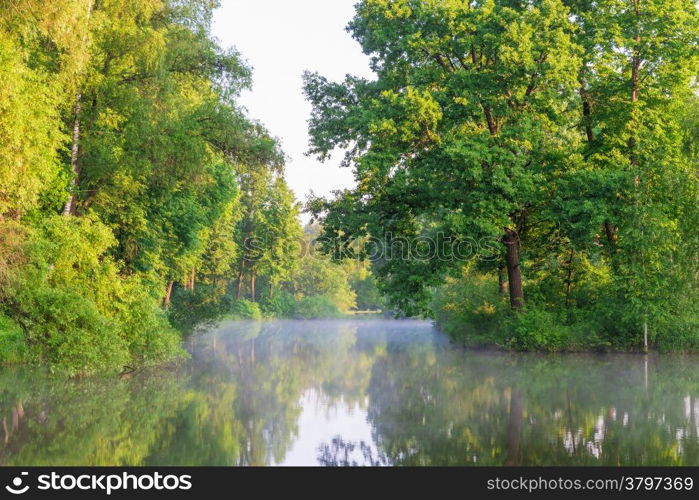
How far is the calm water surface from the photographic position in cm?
1273

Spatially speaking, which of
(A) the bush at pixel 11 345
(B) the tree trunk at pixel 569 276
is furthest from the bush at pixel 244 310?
(A) the bush at pixel 11 345

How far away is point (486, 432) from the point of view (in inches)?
583

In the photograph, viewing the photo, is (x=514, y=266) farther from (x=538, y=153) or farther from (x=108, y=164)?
(x=108, y=164)

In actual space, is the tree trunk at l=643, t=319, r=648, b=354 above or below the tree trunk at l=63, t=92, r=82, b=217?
below

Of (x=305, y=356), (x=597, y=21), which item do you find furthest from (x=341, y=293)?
(x=597, y=21)

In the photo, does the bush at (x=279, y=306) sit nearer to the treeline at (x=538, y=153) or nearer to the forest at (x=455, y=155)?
the forest at (x=455, y=155)

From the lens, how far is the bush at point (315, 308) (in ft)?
289

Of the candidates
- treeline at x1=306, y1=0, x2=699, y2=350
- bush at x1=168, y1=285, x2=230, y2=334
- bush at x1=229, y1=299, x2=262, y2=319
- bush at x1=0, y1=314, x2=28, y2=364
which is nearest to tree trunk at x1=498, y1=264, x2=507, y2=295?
treeline at x1=306, y1=0, x2=699, y2=350

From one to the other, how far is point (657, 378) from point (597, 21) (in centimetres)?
1443

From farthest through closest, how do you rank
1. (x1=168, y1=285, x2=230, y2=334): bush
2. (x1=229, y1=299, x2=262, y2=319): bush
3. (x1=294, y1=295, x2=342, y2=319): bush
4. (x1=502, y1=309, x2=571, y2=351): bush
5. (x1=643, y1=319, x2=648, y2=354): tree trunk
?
(x1=294, y1=295, x2=342, y2=319): bush → (x1=229, y1=299, x2=262, y2=319): bush → (x1=168, y1=285, x2=230, y2=334): bush → (x1=502, y1=309, x2=571, y2=351): bush → (x1=643, y1=319, x2=648, y2=354): tree trunk

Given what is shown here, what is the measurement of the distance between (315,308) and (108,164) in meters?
63.9

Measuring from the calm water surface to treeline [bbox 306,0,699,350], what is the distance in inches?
126

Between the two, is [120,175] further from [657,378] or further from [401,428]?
[657,378]

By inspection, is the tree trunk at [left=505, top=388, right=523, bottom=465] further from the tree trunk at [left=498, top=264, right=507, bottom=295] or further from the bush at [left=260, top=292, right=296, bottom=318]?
the bush at [left=260, top=292, right=296, bottom=318]
